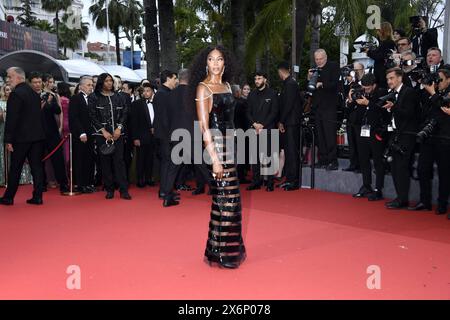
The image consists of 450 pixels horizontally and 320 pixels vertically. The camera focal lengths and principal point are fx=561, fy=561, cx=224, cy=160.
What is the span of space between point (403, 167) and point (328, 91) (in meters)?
2.08

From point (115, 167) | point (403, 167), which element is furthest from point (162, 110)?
point (403, 167)

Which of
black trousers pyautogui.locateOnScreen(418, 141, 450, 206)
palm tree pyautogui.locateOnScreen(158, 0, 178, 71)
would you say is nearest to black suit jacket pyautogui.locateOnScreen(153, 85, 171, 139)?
black trousers pyautogui.locateOnScreen(418, 141, 450, 206)

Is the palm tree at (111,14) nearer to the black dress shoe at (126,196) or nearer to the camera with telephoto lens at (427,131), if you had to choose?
the black dress shoe at (126,196)

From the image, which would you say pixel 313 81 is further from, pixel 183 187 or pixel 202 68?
pixel 202 68

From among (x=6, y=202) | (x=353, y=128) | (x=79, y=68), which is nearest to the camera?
(x=6, y=202)

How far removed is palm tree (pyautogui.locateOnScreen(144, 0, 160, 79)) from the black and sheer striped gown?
8997mm

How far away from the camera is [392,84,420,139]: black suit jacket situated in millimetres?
7074

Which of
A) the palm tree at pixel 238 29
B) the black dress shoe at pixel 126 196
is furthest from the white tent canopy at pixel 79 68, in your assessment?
the black dress shoe at pixel 126 196

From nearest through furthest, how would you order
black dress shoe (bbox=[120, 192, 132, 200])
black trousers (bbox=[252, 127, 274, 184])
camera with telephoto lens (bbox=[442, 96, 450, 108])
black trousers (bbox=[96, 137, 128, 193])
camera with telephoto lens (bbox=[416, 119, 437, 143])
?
camera with telephoto lens (bbox=[442, 96, 450, 108]) < camera with telephoto lens (bbox=[416, 119, 437, 143]) < black trousers (bbox=[96, 137, 128, 193]) < black dress shoe (bbox=[120, 192, 132, 200]) < black trousers (bbox=[252, 127, 274, 184])

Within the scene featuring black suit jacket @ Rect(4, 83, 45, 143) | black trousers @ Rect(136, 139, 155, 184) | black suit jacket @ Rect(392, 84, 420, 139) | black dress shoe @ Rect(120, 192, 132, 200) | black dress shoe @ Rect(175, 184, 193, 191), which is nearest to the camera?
black suit jacket @ Rect(392, 84, 420, 139)

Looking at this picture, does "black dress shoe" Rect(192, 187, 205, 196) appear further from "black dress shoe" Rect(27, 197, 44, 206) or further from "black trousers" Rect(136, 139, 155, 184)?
"black dress shoe" Rect(27, 197, 44, 206)

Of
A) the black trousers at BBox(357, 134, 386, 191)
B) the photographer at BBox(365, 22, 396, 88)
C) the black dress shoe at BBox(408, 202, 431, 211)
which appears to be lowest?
the black dress shoe at BBox(408, 202, 431, 211)

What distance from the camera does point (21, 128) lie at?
765 cm
